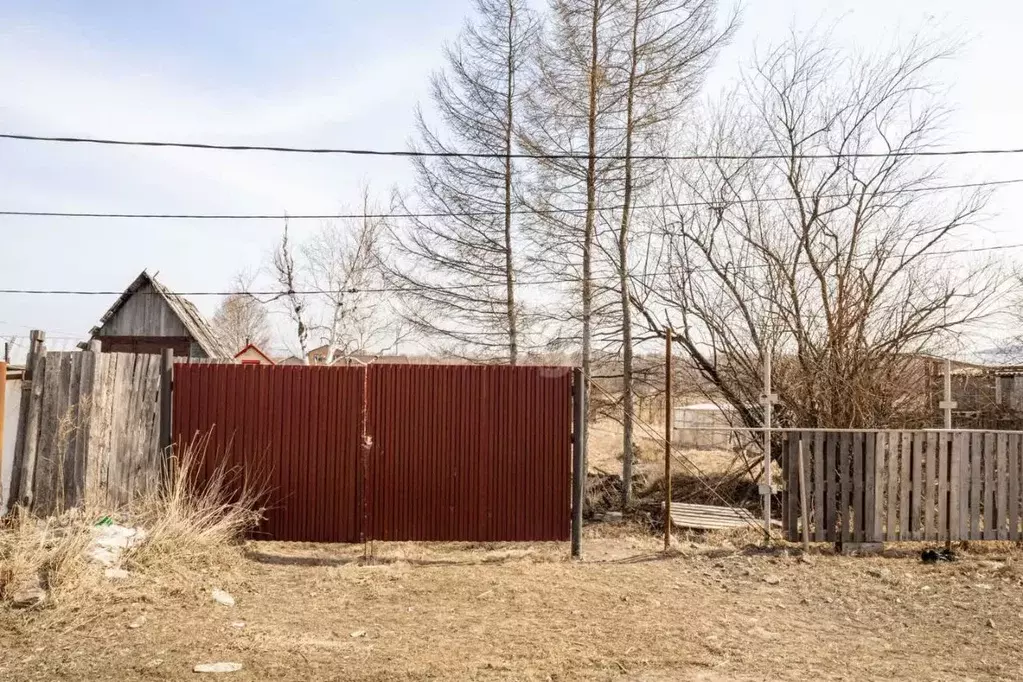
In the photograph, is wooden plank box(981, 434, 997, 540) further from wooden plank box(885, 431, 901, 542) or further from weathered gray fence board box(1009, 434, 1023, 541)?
wooden plank box(885, 431, 901, 542)

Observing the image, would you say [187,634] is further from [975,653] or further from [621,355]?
[621,355]

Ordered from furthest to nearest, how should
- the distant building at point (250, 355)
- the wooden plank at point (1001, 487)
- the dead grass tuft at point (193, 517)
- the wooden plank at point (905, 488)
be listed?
1. the distant building at point (250, 355)
2. the wooden plank at point (1001, 487)
3. the wooden plank at point (905, 488)
4. the dead grass tuft at point (193, 517)

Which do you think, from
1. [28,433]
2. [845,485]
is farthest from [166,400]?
[845,485]

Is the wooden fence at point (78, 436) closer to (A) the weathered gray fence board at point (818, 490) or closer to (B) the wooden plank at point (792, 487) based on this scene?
(B) the wooden plank at point (792, 487)

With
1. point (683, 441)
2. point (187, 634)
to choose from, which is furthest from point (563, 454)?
point (683, 441)

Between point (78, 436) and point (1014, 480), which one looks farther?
point (1014, 480)

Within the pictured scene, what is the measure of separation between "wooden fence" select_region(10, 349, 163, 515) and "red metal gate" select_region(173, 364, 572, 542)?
1.46 ft

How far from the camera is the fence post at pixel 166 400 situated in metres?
7.50

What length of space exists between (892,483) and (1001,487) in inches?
48.6

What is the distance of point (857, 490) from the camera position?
8.00 metres

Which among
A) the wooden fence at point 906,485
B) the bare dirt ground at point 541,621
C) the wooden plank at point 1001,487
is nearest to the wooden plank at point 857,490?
the wooden fence at point 906,485

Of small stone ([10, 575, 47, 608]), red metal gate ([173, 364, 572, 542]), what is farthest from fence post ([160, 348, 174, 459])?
small stone ([10, 575, 47, 608])

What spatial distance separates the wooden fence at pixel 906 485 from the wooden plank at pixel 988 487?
0.03 ft

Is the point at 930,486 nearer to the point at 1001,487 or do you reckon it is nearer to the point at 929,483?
the point at 929,483
